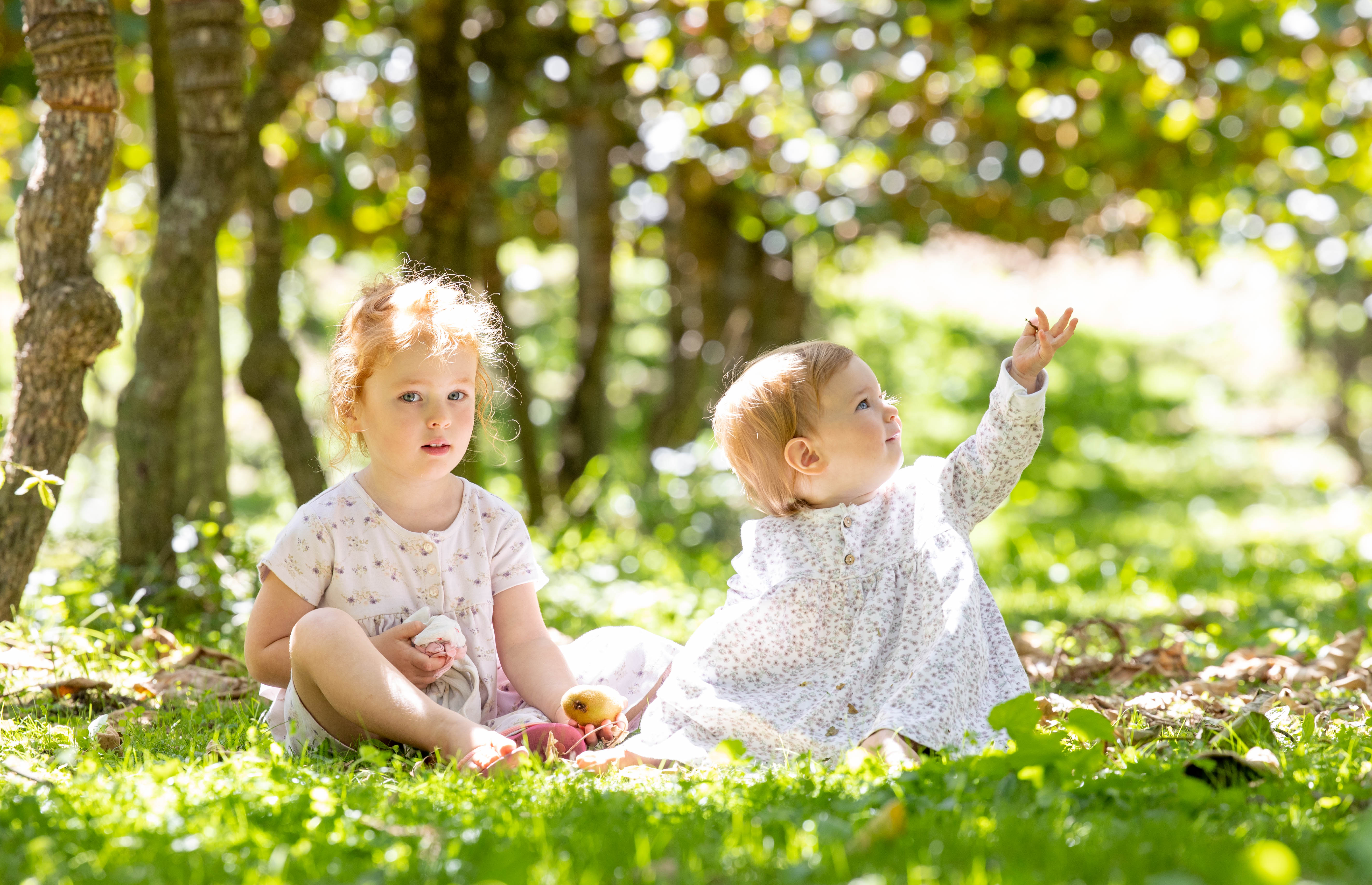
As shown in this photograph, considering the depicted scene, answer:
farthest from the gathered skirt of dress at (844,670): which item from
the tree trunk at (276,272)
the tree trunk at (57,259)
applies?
the tree trunk at (276,272)

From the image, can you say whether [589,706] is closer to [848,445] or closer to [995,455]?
[848,445]

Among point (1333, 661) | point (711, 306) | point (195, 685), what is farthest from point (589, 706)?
point (711, 306)

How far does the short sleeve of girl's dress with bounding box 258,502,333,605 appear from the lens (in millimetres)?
2773

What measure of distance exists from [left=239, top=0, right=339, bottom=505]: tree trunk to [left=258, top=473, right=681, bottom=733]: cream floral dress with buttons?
169cm

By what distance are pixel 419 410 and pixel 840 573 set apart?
3.41 feet

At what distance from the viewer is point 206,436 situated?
509cm

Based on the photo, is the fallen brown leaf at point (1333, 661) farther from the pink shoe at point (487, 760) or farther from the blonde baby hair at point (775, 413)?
the pink shoe at point (487, 760)

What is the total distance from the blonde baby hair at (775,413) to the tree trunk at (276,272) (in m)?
2.14

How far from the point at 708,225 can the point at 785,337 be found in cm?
115

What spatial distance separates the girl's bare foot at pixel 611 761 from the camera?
8.20 feet

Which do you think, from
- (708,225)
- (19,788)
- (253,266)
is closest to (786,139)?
(708,225)

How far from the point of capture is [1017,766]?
211cm

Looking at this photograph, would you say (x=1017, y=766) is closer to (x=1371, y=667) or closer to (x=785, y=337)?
(x=1371, y=667)

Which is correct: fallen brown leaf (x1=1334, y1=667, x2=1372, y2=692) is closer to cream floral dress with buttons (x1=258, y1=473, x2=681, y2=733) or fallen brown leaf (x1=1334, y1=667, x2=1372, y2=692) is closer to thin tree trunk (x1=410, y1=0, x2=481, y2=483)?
cream floral dress with buttons (x1=258, y1=473, x2=681, y2=733)
